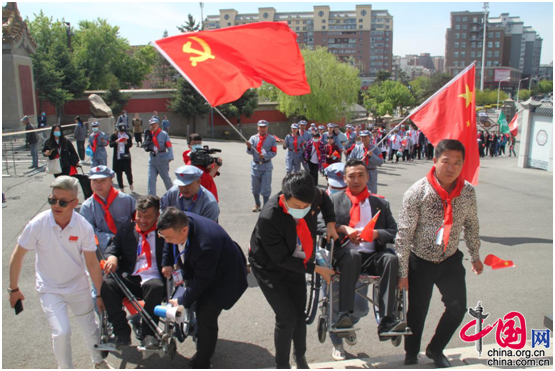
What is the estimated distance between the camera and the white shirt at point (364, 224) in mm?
4379

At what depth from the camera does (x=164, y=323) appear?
399 centimetres

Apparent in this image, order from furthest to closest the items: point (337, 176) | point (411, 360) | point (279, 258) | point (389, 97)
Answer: point (389, 97)
point (337, 176)
point (411, 360)
point (279, 258)

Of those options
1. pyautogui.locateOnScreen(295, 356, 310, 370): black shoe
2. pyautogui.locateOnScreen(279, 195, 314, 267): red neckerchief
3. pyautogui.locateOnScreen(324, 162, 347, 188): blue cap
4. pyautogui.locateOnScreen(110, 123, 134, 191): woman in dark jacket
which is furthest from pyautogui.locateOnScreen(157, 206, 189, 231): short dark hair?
pyautogui.locateOnScreen(110, 123, 134, 191): woman in dark jacket

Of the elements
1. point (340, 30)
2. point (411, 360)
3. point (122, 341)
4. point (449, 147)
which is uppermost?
point (340, 30)

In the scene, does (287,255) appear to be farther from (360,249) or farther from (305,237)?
(360,249)

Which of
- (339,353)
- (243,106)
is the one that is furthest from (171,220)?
(243,106)

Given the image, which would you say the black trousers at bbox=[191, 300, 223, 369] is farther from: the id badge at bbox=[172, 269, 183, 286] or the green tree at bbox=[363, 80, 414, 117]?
the green tree at bbox=[363, 80, 414, 117]

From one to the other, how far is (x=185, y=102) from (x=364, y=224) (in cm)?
3851

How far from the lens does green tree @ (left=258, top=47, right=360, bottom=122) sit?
46.0 meters

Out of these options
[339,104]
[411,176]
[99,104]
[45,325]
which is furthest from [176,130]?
[45,325]

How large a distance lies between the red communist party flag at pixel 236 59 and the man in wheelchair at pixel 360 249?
1313 mm

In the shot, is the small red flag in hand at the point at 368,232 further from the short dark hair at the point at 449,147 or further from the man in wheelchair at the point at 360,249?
the short dark hair at the point at 449,147

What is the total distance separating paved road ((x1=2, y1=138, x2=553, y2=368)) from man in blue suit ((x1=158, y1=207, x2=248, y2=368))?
51 cm

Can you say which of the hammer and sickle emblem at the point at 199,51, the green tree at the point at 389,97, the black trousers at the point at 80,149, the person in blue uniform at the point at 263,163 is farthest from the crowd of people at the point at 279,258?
the green tree at the point at 389,97
